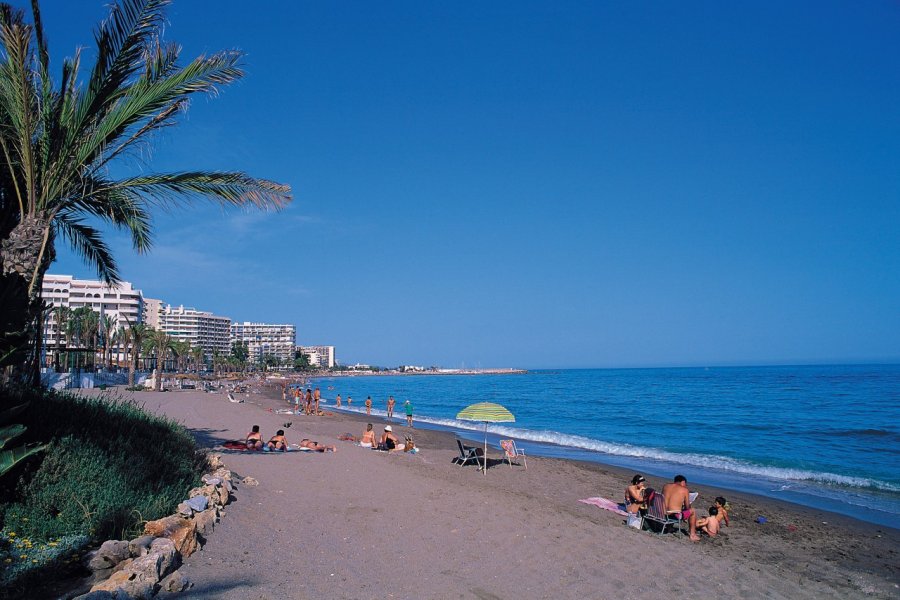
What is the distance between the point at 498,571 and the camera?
6.13 meters

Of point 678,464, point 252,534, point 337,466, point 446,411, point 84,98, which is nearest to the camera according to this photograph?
point 252,534

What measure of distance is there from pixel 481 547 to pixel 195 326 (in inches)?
6063

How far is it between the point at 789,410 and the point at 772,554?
1408 inches

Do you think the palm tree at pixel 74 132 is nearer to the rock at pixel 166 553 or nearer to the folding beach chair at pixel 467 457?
the rock at pixel 166 553

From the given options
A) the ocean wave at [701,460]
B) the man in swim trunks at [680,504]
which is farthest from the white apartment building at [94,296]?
the man in swim trunks at [680,504]

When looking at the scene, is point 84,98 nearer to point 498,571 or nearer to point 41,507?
point 41,507

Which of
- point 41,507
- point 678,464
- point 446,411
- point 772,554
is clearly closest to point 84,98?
point 41,507

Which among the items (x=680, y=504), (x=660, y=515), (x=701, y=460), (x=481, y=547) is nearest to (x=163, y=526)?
(x=481, y=547)

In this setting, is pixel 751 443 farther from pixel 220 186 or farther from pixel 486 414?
pixel 220 186

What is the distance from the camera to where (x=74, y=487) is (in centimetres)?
562

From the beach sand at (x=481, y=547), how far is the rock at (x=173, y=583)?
0.45 ft

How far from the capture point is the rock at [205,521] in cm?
590

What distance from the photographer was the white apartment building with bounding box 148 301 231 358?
14138 cm

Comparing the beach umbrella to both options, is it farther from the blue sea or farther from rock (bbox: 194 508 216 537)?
rock (bbox: 194 508 216 537)
